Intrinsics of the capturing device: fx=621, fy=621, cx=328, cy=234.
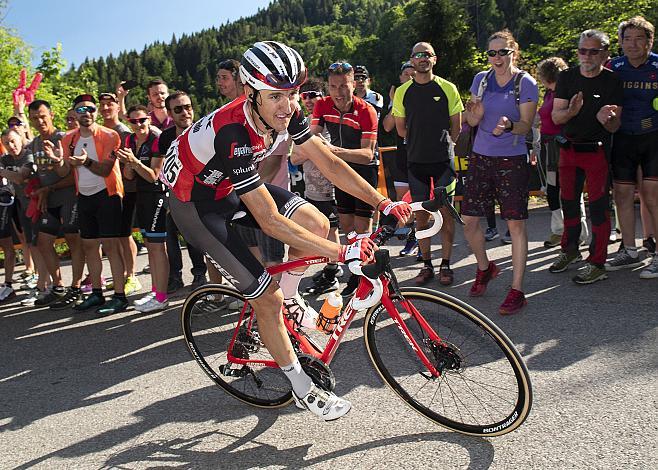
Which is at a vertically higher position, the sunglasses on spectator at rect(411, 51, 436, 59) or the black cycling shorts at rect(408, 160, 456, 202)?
the sunglasses on spectator at rect(411, 51, 436, 59)

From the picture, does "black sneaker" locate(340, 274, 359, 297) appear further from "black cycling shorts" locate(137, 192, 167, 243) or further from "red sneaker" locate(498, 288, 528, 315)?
"black cycling shorts" locate(137, 192, 167, 243)

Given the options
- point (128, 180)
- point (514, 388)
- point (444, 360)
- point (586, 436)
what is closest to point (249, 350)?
point (444, 360)

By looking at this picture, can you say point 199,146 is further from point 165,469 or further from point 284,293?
point 165,469

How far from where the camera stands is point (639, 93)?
20.2 feet

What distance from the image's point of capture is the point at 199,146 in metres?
3.64

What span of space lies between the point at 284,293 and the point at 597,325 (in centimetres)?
272

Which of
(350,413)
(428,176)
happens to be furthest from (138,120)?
(350,413)

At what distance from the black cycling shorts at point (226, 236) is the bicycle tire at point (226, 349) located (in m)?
0.44

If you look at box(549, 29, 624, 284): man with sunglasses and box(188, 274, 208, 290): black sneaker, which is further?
box(188, 274, 208, 290): black sneaker

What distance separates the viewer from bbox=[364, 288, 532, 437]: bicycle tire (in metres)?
3.24

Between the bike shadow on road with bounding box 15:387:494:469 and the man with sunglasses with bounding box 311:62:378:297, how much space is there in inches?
103

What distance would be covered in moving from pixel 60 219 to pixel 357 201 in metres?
3.65

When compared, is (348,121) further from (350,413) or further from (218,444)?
(218,444)

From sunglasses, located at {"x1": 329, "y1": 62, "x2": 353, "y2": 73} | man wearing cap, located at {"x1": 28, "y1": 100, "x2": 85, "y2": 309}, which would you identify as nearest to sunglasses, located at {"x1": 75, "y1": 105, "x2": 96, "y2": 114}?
man wearing cap, located at {"x1": 28, "y1": 100, "x2": 85, "y2": 309}
